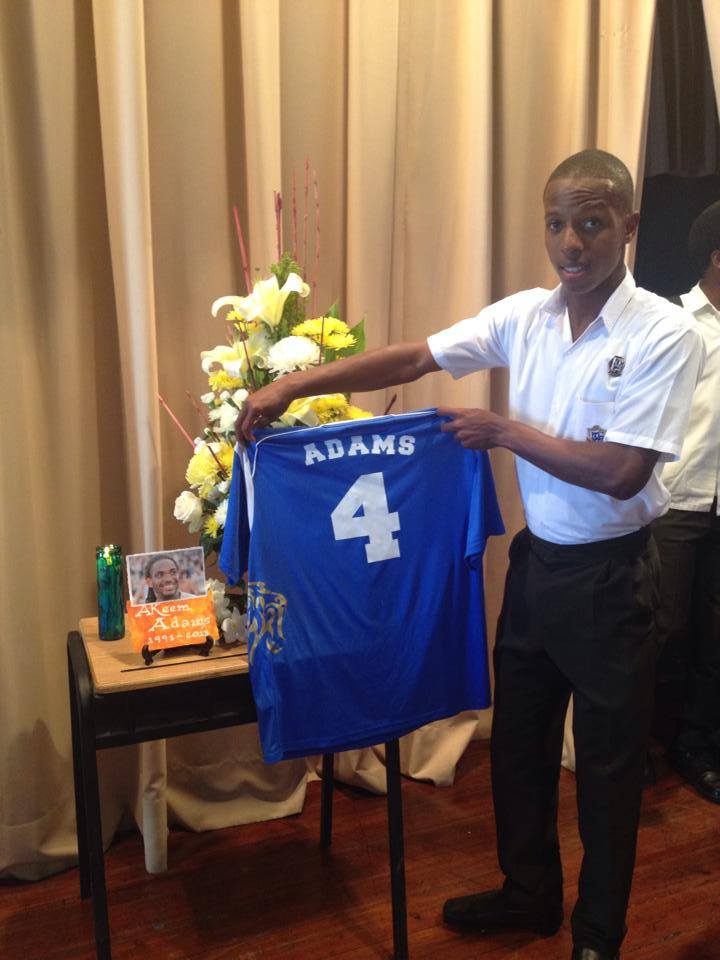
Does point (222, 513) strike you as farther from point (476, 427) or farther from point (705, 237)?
point (705, 237)

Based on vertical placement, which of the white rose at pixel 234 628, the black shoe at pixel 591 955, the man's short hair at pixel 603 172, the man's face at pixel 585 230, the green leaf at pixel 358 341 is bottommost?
the black shoe at pixel 591 955

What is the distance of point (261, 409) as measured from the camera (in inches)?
71.5

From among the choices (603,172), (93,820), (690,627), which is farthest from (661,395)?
(690,627)

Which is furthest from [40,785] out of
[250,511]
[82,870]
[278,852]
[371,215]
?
[371,215]

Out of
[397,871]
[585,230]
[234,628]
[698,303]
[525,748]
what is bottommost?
[397,871]

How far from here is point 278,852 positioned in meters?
2.42

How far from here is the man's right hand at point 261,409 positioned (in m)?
1.82

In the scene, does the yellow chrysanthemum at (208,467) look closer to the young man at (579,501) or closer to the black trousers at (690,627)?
the young man at (579,501)

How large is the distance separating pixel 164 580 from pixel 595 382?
39.0 inches

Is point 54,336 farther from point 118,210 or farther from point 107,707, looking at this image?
point 107,707

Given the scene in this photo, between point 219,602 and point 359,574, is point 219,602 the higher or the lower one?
the lower one

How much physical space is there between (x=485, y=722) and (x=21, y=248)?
6.64 feet

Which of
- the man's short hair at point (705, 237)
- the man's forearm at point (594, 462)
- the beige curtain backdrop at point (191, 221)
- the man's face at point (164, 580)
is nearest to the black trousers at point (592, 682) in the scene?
the man's forearm at point (594, 462)

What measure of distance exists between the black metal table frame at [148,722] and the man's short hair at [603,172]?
1199 mm
